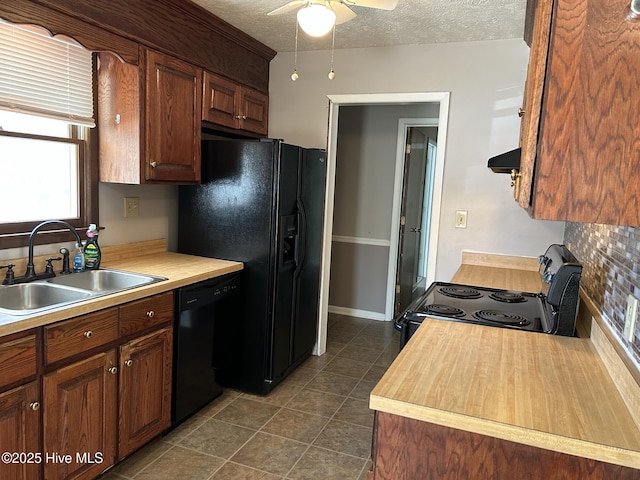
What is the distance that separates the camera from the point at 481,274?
2.79m

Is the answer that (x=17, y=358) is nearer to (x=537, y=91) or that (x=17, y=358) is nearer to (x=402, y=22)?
(x=537, y=91)

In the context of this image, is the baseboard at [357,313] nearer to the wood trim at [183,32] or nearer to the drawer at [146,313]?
the wood trim at [183,32]

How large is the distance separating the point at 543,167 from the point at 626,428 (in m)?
0.63

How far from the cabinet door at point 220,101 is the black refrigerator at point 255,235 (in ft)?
0.59

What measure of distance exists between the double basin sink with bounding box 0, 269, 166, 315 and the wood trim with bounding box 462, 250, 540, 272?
1.97 metres

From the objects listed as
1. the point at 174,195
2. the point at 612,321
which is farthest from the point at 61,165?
the point at 612,321

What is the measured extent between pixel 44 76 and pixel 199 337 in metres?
1.53

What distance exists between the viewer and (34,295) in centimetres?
211

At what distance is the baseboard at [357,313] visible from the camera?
4.75m

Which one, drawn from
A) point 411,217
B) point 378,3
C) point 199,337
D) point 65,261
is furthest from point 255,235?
point 411,217

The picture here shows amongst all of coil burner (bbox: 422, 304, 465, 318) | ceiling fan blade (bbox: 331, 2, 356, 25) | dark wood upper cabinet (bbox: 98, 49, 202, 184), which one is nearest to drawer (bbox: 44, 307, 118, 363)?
dark wood upper cabinet (bbox: 98, 49, 202, 184)

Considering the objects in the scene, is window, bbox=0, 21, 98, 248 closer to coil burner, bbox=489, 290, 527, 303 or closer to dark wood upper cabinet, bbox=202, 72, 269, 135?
dark wood upper cabinet, bbox=202, 72, 269, 135

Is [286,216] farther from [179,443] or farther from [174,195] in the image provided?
[179,443]

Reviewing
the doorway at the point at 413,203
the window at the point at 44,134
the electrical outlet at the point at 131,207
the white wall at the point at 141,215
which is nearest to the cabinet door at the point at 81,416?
the window at the point at 44,134
